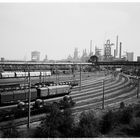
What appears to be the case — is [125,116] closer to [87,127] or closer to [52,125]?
[87,127]

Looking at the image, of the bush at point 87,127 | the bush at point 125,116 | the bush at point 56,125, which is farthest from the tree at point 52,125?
the bush at point 125,116

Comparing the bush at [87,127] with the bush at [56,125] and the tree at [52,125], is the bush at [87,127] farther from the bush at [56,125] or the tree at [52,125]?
the tree at [52,125]

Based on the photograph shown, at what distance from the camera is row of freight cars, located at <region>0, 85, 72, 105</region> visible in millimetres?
27663

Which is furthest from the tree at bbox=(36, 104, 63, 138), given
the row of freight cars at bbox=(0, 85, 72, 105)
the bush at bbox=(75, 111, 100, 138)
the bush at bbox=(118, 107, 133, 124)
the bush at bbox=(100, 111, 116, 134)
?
the row of freight cars at bbox=(0, 85, 72, 105)

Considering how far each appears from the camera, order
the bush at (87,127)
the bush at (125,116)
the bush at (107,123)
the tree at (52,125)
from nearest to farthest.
Answer: the tree at (52,125) < the bush at (87,127) < the bush at (107,123) < the bush at (125,116)

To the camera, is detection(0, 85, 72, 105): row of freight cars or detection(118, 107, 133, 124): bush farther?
detection(0, 85, 72, 105): row of freight cars

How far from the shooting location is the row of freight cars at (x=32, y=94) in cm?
2766

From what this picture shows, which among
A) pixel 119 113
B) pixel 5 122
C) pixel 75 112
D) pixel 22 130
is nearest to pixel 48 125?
pixel 22 130

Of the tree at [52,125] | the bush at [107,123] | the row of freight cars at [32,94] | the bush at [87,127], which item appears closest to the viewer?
the tree at [52,125]

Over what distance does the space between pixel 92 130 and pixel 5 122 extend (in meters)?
11.3

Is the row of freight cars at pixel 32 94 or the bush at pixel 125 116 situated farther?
the row of freight cars at pixel 32 94

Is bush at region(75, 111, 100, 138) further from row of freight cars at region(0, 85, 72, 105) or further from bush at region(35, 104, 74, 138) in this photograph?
row of freight cars at region(0, 85, 72, 105)

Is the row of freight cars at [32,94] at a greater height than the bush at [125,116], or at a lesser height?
greater

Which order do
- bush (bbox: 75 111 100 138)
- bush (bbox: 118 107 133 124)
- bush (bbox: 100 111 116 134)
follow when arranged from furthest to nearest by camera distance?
bush (bbox: 118 107 133 124), bush (bbox: 100 111 116 134), bush (bbox: 75 111 100 138)
